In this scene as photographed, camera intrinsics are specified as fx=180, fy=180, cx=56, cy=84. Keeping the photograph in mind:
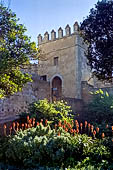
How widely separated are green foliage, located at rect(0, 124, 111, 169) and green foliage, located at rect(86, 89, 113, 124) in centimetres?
378

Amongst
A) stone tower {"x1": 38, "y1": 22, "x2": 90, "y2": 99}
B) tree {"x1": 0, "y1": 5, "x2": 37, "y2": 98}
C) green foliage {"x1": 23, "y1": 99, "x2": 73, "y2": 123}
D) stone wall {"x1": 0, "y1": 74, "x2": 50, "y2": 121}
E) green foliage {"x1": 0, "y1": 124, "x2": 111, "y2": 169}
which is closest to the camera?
green foliage {"x1": 0, "y1": 124, "x2": 111, "y2": 169}

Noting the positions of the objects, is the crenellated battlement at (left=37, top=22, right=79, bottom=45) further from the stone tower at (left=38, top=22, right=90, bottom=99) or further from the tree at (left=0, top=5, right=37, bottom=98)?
the tree at (left=0, top=5, right=37, bottom=98)

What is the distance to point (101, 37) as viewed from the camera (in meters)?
7.61

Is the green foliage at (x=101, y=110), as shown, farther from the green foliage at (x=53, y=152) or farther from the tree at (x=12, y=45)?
the tree at (x=12, y=45)

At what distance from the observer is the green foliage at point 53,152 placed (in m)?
3.81

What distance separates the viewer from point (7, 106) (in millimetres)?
8516

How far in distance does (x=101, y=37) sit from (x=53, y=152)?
5417 millimetres

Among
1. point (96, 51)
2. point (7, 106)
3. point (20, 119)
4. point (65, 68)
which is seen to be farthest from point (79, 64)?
point (20, 119)

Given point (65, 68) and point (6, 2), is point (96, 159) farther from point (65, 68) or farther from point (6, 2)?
point (65, 68)

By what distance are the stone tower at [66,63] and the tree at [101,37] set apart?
7060mm

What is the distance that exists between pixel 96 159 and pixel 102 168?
52 cm

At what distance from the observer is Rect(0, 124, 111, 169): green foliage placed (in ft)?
12.5

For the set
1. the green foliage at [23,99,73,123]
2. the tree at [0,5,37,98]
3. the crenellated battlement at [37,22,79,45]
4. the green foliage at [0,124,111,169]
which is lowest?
the green foliage at [0,124,111,169]

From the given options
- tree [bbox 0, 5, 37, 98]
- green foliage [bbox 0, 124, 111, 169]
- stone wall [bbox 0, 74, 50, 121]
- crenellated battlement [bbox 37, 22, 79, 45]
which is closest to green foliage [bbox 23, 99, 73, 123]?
stone wall [bbox 0, 74, 50, 121]
